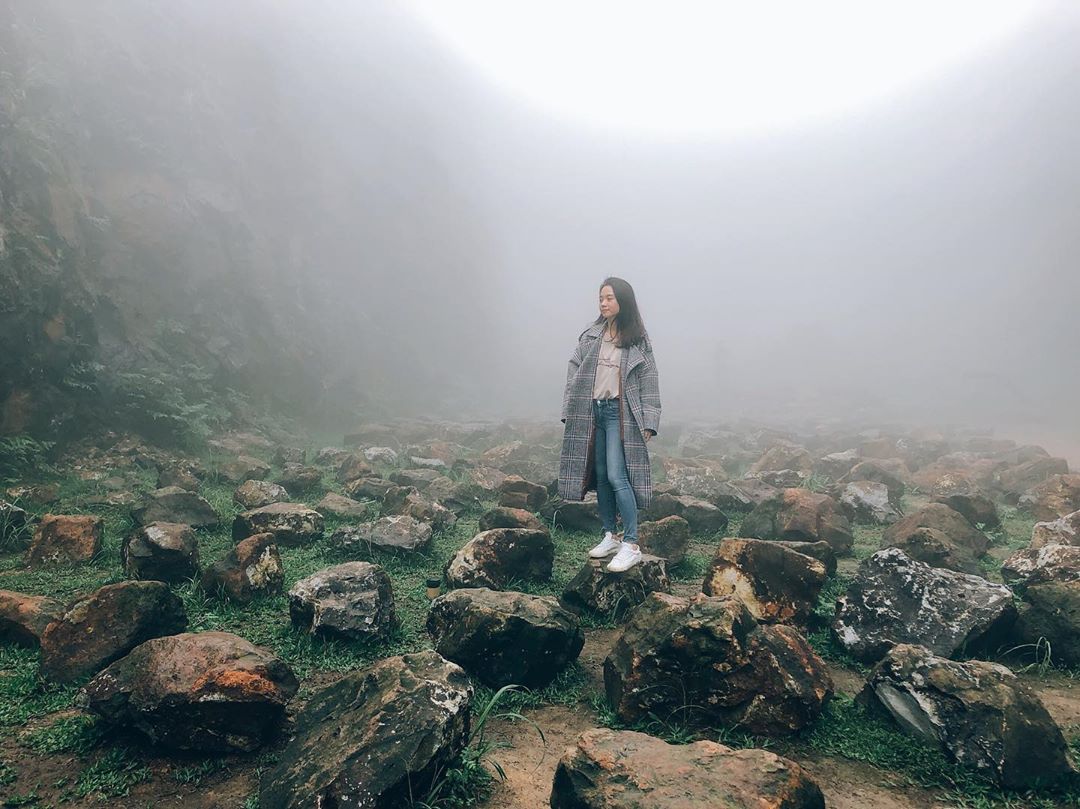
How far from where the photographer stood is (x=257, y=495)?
633 centimetres

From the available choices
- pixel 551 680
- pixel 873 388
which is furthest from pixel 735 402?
pixel 551 680

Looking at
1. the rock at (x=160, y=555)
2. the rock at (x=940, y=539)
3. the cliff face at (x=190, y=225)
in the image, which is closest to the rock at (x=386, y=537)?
the rock at (x=160, y=555)

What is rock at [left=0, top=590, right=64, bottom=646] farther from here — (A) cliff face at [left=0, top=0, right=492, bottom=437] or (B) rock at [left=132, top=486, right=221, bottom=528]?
(A) cliff face at [left=0, top=0, right=492, bottom=437]

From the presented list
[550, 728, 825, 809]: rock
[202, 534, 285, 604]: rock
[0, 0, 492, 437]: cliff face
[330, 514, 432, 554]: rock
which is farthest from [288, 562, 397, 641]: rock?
[0, 0, 492, 437]: cliff face

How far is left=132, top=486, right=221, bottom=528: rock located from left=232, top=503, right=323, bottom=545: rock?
0.63 meters

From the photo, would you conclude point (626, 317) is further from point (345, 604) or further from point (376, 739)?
point (376, 739)

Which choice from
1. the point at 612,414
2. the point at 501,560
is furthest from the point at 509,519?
the point at 612,414

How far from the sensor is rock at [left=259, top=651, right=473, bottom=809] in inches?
80.3

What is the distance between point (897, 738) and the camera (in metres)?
2.54

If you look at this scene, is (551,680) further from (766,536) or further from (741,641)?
(766,536)

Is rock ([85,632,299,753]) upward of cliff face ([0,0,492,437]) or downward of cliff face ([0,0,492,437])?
downward

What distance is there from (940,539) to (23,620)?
6248mm

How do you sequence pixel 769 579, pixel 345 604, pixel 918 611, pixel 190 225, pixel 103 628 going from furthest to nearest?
pixel 190 225 < pixel 769 579 < pixel 345 604 < pixel 918 611 < pixel 103 628

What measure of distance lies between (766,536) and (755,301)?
107 m
